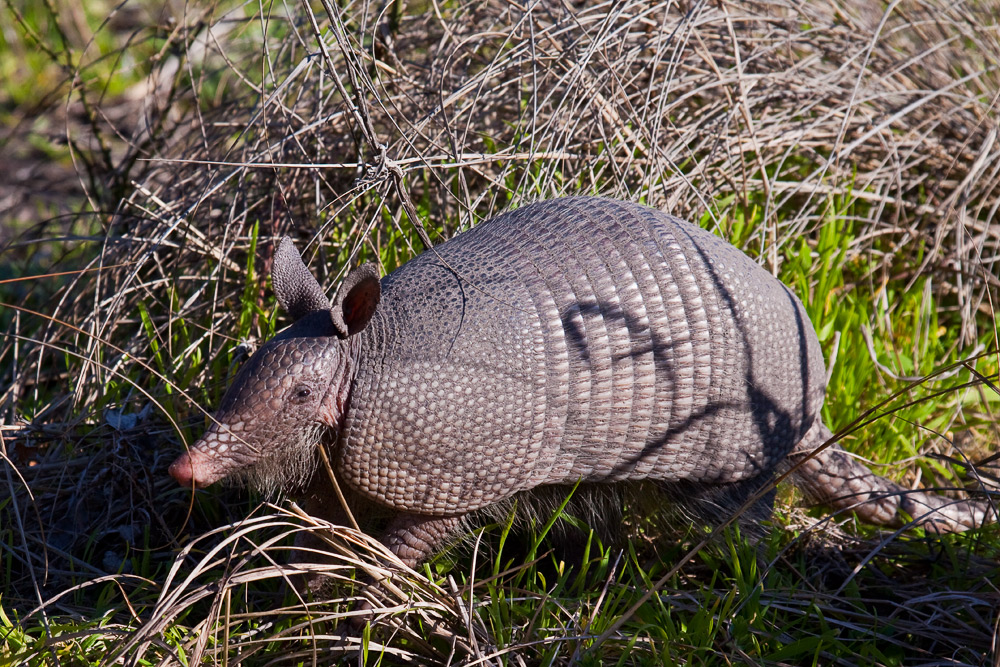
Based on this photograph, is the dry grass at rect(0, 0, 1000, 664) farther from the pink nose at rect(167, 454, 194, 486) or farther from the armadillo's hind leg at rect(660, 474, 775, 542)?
the pink nose at rect(167, 454, 194, 486)

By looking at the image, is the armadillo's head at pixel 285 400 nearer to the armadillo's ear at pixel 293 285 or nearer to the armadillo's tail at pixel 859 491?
the armadillo's ear at pixel 293 285

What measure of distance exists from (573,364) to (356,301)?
75cm

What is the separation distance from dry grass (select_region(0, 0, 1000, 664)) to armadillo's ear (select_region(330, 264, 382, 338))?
0.50 m

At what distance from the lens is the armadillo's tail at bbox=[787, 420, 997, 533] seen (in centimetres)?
346

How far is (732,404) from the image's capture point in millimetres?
3078

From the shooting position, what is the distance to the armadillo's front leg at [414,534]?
3051 mm

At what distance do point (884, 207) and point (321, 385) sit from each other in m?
3.75

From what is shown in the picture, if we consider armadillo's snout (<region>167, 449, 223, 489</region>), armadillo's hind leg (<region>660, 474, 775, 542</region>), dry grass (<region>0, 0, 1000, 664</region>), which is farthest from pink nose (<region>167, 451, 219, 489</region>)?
armadillo's hind leg (<region>660, 474, 775, 542</region>)

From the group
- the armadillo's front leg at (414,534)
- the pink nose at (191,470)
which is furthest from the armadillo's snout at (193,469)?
the armadillo's front leg at (414,534)

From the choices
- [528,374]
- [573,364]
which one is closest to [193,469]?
[528,374]

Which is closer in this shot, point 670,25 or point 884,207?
point 670,25

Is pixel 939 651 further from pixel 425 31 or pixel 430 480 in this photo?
pixel 425 31

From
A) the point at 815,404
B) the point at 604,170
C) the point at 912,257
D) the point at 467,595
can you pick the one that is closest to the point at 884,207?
the point at 912,257

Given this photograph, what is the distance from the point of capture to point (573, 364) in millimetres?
2922
